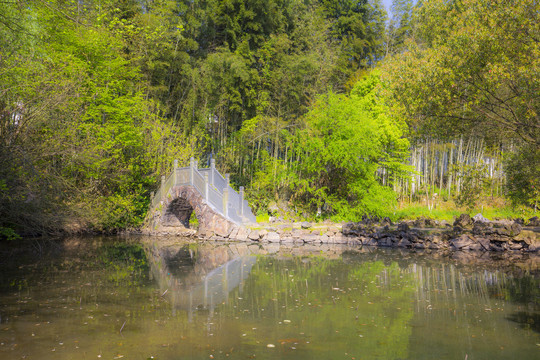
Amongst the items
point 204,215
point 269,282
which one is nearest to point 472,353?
point 269,282

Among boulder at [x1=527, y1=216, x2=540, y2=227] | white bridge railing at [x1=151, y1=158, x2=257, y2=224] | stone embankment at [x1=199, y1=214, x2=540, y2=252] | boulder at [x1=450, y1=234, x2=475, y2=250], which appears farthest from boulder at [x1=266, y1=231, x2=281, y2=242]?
boulder at [x1=527, y1=216, x2=540, y2=227]

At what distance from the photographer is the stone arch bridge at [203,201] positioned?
1612cm

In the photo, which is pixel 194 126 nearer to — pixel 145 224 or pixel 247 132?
pixel 247 132

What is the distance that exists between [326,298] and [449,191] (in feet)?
54.9

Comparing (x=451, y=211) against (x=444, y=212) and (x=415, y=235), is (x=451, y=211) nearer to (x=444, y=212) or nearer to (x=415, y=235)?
(x=444, y=212)

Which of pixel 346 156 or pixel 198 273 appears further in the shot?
pixel 346 156

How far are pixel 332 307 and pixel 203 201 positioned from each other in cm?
1015

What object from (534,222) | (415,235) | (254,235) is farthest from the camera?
(534,222)

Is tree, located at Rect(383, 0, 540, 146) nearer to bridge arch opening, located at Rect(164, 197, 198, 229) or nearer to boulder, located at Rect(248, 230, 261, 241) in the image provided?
boulder, located at Rect(248, 230, 261, 241)

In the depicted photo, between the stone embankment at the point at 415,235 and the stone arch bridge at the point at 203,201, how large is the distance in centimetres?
47

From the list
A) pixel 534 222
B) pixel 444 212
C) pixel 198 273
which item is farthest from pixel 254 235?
pixel 534 222

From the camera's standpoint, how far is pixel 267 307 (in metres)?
6.66

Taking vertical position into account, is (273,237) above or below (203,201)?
below

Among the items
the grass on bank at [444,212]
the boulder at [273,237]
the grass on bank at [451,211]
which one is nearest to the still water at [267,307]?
the boulder at [273,237]
